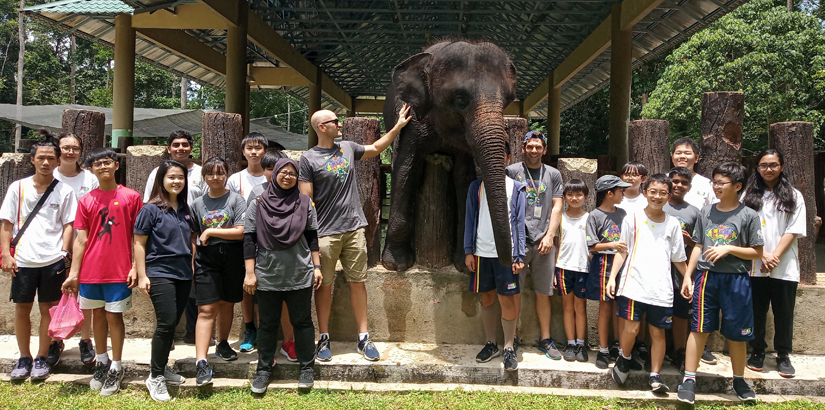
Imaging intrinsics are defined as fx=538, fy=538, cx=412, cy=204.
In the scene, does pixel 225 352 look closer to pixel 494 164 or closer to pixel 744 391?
pixel 494 164

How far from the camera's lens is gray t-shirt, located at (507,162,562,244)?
4.45 metres

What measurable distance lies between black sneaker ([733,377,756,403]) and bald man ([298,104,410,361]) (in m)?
2.71

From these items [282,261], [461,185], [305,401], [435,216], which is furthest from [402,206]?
[305,401]

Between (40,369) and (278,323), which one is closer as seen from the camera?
(278,323)

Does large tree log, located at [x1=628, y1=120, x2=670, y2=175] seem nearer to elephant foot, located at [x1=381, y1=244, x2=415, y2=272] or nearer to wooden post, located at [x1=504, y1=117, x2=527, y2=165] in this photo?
wooden post, located at [x1=504, y1=117, x2=527, y2=165]

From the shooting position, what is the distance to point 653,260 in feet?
13.1

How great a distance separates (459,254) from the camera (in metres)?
4.82

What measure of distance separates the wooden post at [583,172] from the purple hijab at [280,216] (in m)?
2.33

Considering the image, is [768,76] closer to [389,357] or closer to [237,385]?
[389,357]

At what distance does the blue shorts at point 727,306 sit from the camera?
3855 millimetres

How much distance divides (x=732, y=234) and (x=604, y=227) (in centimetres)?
87

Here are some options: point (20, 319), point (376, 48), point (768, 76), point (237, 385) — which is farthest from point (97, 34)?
point (768, 76)

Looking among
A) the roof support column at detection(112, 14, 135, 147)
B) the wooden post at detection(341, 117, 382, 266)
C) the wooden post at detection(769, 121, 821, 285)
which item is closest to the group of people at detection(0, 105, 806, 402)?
the wooden post at detection(341, 117, 382, 266)

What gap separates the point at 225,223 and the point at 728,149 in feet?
13.9
